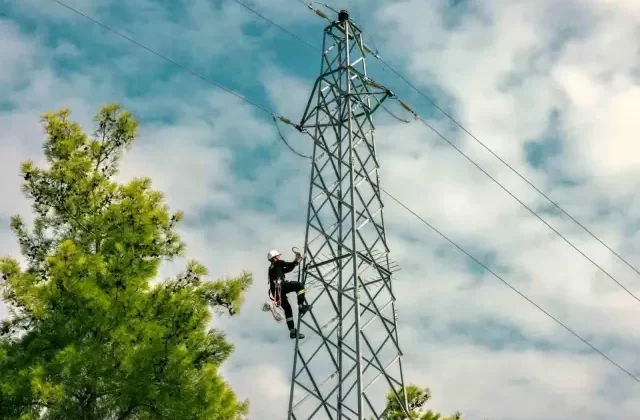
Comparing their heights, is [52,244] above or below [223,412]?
above

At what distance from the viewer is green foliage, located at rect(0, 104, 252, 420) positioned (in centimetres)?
805

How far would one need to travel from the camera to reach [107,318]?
8211 millimetres

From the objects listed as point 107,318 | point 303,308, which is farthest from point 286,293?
point 107,318

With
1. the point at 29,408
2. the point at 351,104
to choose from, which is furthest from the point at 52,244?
the point at 351,104

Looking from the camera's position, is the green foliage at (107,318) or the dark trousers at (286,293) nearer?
the green foliage at (107,318)

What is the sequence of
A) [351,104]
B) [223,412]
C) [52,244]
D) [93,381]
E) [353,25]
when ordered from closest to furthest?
[93,381]
[223,412]
[52,244]
[351,104]
[353,25]

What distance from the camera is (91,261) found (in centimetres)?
841

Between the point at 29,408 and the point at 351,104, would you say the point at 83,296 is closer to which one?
the point at 29,408

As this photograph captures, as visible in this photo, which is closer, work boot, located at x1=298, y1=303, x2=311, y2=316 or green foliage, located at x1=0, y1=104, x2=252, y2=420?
green foliage, located at x1=0, y1=104, x2=252, y2=420

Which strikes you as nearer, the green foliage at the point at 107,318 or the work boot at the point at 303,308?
the green foliage at the point at 107,318

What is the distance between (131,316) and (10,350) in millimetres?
1608

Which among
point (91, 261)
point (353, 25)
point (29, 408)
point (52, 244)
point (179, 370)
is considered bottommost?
point (29, 408)

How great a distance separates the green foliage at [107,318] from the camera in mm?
8055

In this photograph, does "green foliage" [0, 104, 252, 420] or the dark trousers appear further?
the dark trousers
